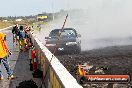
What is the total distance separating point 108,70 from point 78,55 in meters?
7.20

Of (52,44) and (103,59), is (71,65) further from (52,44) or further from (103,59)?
(52,44)

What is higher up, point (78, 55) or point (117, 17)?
point (78, 55)

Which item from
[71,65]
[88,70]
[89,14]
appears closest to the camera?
[88,70]

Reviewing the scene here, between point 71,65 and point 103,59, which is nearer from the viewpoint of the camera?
point 71,65

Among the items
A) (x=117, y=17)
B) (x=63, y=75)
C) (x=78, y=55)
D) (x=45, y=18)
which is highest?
(x=63, y=75)

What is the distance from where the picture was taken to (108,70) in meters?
19.0

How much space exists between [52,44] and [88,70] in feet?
26.0

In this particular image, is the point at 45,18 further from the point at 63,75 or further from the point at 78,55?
the point at 63,75

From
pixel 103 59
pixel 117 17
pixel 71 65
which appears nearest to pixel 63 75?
pixel 71 65

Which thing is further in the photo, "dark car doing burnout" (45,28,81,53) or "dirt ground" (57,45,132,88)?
"dark car doing burnout" (45,28,81,53)

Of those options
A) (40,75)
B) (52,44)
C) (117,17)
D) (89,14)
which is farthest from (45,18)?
(40,75)

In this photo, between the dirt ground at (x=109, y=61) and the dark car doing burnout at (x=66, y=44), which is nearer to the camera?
the dirt ground at (x=109, y=61)

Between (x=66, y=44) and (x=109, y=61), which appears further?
(x=66, y=44)

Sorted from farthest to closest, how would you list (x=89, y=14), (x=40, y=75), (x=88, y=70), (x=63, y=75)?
(x=89, y=14) < (x=88, y=70) < (x=40, y=75) < (x=63, y=75)
